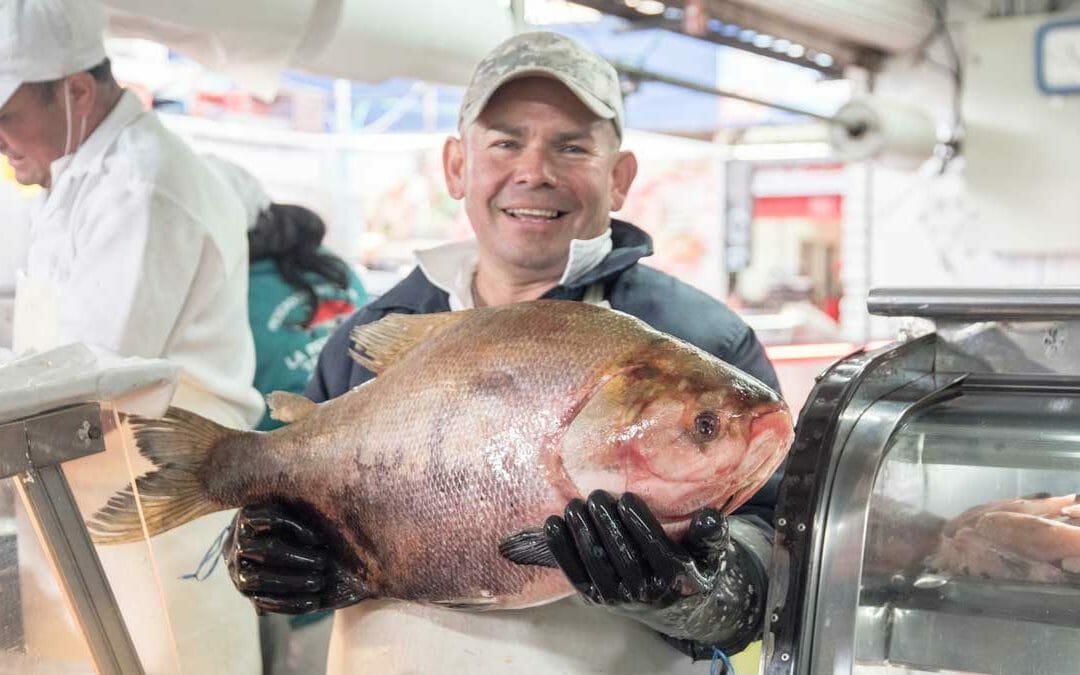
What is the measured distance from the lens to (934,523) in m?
1.75

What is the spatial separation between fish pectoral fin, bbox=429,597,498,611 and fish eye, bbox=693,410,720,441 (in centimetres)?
39

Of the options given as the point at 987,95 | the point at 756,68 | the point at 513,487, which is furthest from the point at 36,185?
the point at 756,68

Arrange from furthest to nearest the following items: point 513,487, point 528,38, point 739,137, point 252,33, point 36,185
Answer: point 739,137, point 252,33, point 36,185, point 528,38, point 513,487

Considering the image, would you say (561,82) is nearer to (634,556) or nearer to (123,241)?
(634,556)

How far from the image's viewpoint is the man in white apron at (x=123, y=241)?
2.54m

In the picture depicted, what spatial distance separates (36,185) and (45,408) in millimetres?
1278

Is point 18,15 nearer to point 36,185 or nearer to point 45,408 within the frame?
point 36,185

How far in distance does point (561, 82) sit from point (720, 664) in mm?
964

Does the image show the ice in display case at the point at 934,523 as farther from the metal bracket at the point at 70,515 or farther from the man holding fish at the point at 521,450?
the metal bracket at the point at 70,515

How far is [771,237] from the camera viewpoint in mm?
11398

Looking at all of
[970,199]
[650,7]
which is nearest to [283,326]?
[650,7]

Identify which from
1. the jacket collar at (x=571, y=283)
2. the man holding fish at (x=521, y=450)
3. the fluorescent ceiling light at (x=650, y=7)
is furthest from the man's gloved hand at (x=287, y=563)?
the fluorescent ceiling light at (x=650, y=7)

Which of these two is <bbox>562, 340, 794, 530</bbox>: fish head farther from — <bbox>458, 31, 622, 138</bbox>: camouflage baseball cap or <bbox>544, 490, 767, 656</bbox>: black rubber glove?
<bbox>458, 31, 622, 138</bbox>: camouflage baseball cap

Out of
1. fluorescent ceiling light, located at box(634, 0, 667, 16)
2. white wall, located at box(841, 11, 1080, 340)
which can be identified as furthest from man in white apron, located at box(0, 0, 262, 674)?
white wall, located at box(841, 11, 1080, 340)
